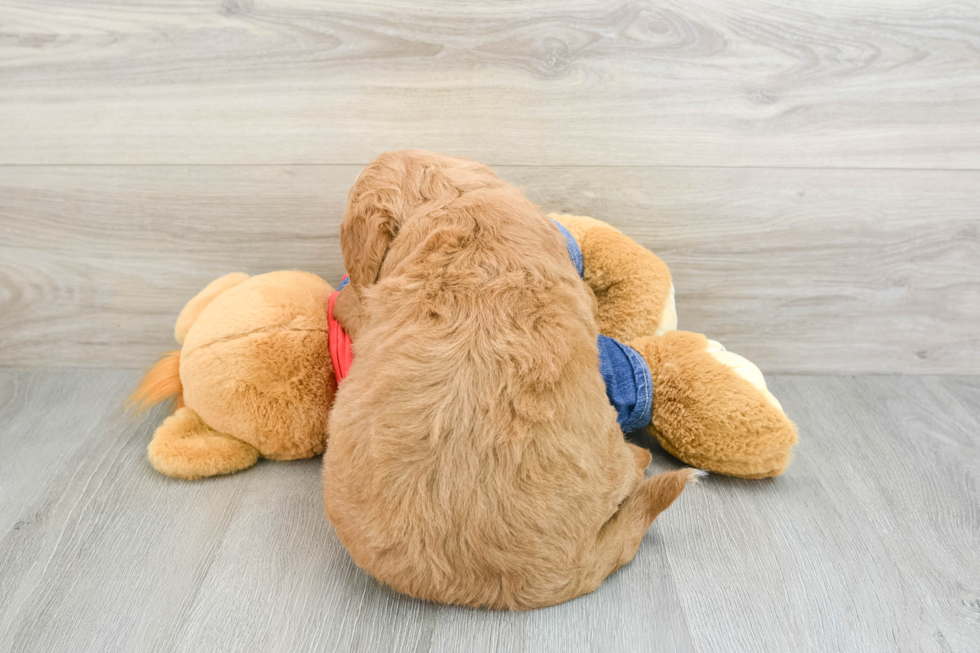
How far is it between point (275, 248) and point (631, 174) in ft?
2.07

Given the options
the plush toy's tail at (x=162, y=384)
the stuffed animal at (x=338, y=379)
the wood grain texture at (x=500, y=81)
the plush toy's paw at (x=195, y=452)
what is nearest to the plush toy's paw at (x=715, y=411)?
the stuffed animal at (x=338, y=379)

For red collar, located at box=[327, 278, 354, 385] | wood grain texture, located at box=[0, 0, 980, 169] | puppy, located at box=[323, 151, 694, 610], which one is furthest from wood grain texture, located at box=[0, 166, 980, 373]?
puppy, located at box=[323, 151, 694, 610]

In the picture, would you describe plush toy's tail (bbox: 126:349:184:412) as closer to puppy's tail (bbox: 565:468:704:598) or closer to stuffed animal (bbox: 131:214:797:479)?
stuffed animal (bbox: 131:214:797:479)

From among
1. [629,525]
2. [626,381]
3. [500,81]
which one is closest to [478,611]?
[629,525]

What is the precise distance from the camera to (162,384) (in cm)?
105

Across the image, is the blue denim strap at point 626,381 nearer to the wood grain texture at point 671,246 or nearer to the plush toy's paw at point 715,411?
the plush toy's paw at point 715,411

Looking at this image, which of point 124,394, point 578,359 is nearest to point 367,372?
point 578,359

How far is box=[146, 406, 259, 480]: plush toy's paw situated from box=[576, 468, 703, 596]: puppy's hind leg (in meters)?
0.54

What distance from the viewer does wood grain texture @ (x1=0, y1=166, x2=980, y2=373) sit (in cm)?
110

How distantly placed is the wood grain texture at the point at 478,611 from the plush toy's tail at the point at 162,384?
7cm

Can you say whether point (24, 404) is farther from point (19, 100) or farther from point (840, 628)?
point (840, 628)

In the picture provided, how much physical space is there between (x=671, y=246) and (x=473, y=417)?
0.63 metres

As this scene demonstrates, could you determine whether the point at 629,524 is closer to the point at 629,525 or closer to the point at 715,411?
the point at 629,525

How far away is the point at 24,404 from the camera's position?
1161mm
